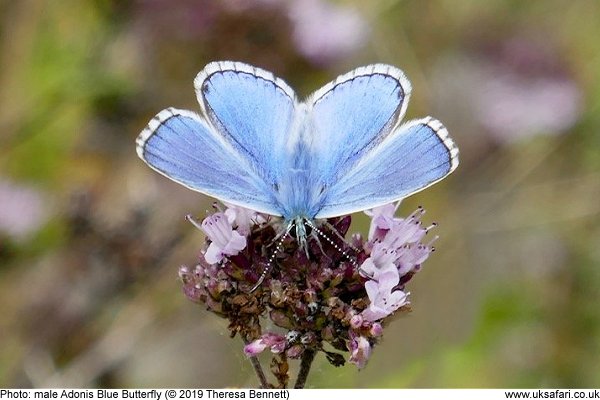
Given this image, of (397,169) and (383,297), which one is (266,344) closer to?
(383,297)

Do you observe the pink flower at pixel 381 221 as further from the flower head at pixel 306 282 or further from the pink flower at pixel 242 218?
the pink flower at pixel 242 218

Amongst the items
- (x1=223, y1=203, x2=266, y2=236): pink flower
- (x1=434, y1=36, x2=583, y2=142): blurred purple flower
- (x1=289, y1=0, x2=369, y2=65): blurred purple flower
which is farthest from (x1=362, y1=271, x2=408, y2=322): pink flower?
(x1=434, y1=36, x2=583, y2=142): blurred purple flower

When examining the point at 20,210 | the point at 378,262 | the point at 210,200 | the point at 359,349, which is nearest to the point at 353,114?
the point at 378,262

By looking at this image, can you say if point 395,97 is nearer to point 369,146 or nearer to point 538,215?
point 369,146

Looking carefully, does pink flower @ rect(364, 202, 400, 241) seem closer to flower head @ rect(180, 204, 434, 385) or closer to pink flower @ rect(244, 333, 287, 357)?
flower head @ rect(180, 204, 434, 385)

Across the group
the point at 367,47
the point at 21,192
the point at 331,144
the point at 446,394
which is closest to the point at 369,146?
the point at 331,144
